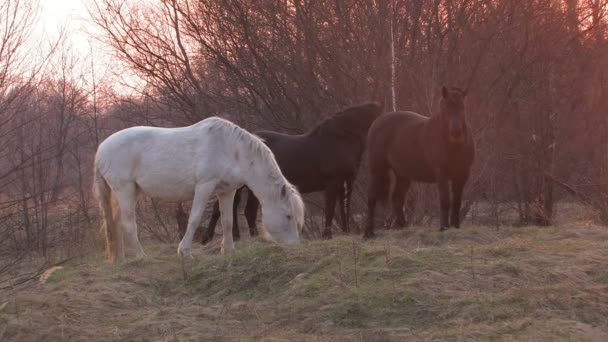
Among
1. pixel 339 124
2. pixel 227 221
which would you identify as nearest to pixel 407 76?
pixel 339 124

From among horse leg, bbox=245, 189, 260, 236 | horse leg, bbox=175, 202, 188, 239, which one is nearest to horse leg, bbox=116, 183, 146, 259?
horse leg, bbox=245, 189, 260, 236

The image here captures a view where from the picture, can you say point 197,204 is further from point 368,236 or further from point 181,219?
point 181,219

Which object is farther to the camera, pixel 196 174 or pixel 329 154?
pixel 329 154

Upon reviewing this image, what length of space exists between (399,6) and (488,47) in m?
1.82

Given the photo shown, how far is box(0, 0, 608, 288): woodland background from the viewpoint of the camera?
12.6m

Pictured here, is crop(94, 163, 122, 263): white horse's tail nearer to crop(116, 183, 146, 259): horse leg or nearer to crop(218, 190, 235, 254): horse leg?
crop(116, 183, 146, 259): horse leg

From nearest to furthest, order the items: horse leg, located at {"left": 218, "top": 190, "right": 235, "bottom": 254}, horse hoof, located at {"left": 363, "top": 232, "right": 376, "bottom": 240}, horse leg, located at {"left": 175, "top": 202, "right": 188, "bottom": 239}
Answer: horse leg, located at {"left": 218, "top": 190, "right": 235, "bottom": 254} → horse hoof, located at {"left": 363, "top": 232, "right": 376, "bottom": 240} → horse leg, located at {"left": 175, "top": 202, "right": 188, "bottom": 239}

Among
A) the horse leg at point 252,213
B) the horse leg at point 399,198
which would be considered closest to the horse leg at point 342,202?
the horse leg at point 399,198

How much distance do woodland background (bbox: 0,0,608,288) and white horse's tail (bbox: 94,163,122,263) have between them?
2.04 metres

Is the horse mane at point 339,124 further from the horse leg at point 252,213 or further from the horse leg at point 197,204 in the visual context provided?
the horse leg at point 197,204

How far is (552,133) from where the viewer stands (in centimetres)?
1380

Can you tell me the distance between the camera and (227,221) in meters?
8.91

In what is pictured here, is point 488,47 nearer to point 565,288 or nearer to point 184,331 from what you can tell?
point 565,288

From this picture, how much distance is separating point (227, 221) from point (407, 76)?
528 cm
